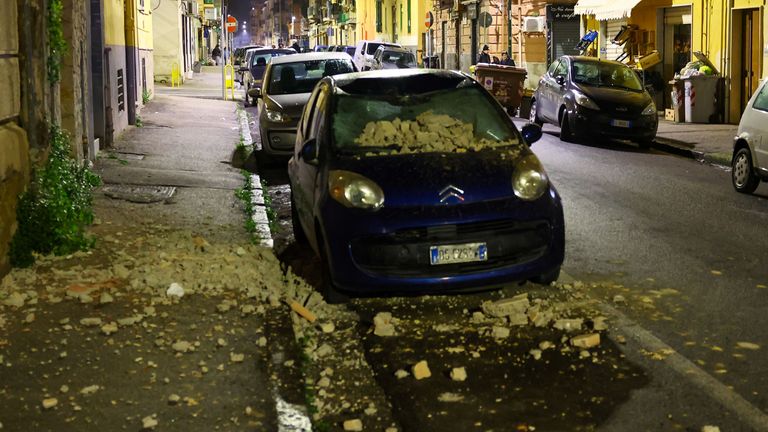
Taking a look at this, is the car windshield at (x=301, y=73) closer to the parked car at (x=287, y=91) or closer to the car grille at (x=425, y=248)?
the parked car at (x=287, y=91)

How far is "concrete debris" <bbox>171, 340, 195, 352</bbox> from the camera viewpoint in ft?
20.1

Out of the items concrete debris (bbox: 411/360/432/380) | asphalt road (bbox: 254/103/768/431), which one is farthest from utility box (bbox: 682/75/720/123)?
concrete debris (bbox: 411/360/432/380)

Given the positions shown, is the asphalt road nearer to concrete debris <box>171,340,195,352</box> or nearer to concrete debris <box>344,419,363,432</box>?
concrete debris <box>344,419,363,432</box>

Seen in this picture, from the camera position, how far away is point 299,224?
366 inches

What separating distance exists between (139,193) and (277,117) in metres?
3.60

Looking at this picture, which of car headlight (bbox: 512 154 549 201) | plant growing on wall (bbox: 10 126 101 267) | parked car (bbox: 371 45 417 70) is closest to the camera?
car headlight (bbox: 512 154 549 201)

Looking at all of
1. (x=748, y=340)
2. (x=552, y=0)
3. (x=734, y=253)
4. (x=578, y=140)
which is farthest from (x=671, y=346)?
(x=552, y=0)

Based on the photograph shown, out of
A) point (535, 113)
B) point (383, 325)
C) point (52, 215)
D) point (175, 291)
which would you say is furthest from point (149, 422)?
point (535, 113)

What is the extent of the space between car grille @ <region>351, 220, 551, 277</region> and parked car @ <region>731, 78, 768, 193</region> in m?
6.17

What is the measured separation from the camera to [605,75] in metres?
20.3

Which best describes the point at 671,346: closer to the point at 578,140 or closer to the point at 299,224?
the point at 299,224

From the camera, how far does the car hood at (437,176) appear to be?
22.9 ft

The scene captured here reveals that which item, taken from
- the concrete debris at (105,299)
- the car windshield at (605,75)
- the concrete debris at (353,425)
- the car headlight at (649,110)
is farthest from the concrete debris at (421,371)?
the car windshield at (605,75)

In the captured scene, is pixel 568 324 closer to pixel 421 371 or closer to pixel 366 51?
pixel 421 371
